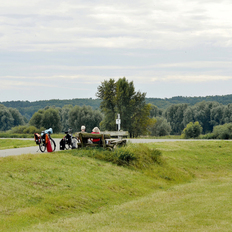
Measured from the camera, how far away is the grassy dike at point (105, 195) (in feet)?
28.2

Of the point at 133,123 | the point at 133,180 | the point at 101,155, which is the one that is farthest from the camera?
the point at 133,123

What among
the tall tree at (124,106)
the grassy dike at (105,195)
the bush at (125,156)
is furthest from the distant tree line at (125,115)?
the grassy dike at (105,195)

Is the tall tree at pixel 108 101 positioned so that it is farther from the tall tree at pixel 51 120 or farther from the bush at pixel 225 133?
the tall tree at pixel 51 120

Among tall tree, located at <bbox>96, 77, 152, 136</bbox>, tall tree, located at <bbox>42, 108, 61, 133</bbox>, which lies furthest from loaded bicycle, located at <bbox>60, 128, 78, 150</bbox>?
tall tree, located at <bbox>42, 108, 61, 133</bbox>

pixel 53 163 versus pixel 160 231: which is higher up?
pixel 53 163

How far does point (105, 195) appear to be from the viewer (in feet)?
38.8

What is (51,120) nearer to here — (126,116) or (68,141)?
(126,116)

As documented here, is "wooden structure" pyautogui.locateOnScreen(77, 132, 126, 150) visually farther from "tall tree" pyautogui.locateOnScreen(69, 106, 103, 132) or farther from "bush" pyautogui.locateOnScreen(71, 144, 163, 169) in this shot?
"tall tree" pyautogui.locateOnScreen(69, 106, 103, 132)

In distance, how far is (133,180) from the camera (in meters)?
14.5

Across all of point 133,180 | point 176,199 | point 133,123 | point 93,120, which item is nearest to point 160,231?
point 176,199

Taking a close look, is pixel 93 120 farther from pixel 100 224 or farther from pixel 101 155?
pixel 100 224

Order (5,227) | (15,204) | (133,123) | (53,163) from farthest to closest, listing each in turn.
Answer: (133,123), (53,163), (15,204), (5,227)

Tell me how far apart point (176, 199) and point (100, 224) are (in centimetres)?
441

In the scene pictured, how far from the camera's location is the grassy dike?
8609 millimetres
